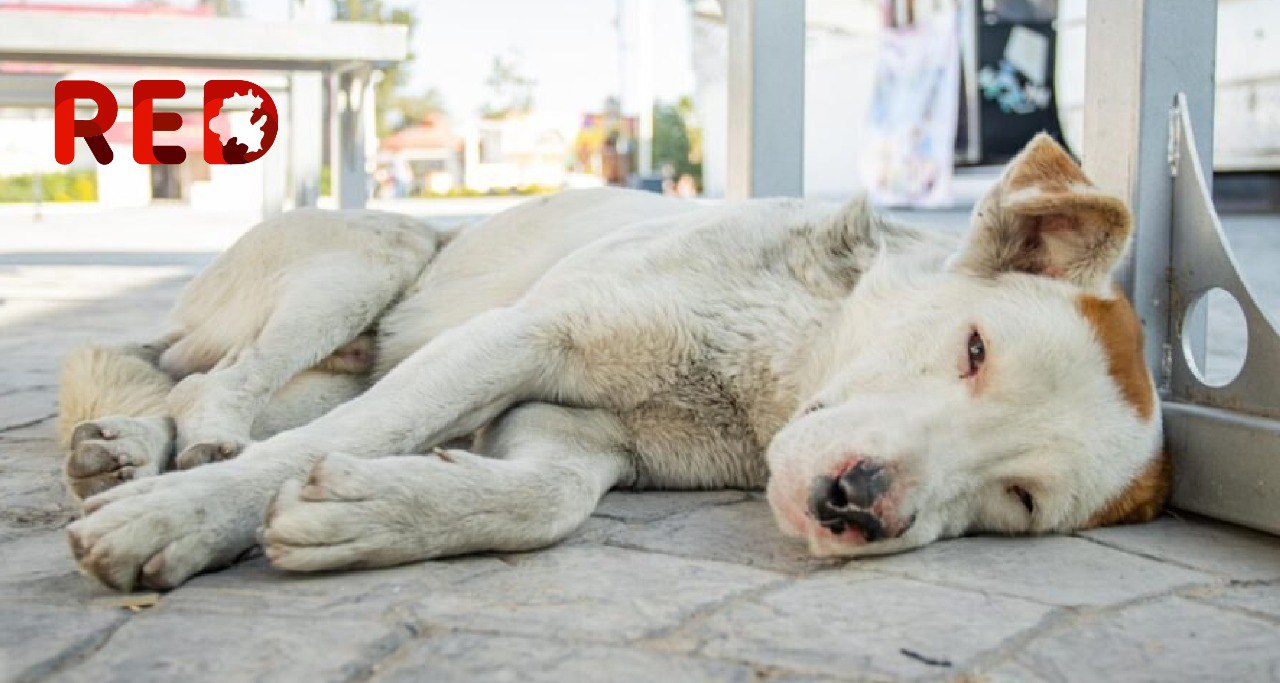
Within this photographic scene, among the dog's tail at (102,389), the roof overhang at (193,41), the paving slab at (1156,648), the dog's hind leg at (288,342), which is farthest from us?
the roof overhang at (193,41)

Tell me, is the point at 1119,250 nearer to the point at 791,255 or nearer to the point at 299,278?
the point at 791,255

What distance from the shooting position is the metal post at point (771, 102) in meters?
4.96

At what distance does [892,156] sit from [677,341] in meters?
16.4

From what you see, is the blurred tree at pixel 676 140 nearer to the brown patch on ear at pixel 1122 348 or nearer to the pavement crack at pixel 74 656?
the brown patch on ear at pixel 1122 348

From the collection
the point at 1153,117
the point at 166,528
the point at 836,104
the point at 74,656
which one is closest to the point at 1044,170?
the point at 1153,117

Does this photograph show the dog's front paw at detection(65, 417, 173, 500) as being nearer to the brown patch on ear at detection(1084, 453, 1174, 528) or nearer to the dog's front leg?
the dog's front leg

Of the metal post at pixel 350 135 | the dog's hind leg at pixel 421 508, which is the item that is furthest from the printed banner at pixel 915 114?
the dog's hind leg at pixel 421 508

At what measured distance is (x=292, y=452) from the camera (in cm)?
247

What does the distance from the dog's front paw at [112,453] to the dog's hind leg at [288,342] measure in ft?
0.27

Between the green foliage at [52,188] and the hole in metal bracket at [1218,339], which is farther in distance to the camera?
the green foliage at [52,188]

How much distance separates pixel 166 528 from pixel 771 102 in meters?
3.34

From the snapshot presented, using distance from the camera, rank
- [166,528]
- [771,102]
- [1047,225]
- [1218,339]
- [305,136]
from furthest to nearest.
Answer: [305,136] → [1218,339] → [771,102] → [1047,225] → [166,528]

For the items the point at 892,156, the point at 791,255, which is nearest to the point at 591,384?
the point at 791,255

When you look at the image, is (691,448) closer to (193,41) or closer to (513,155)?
(193,41)
